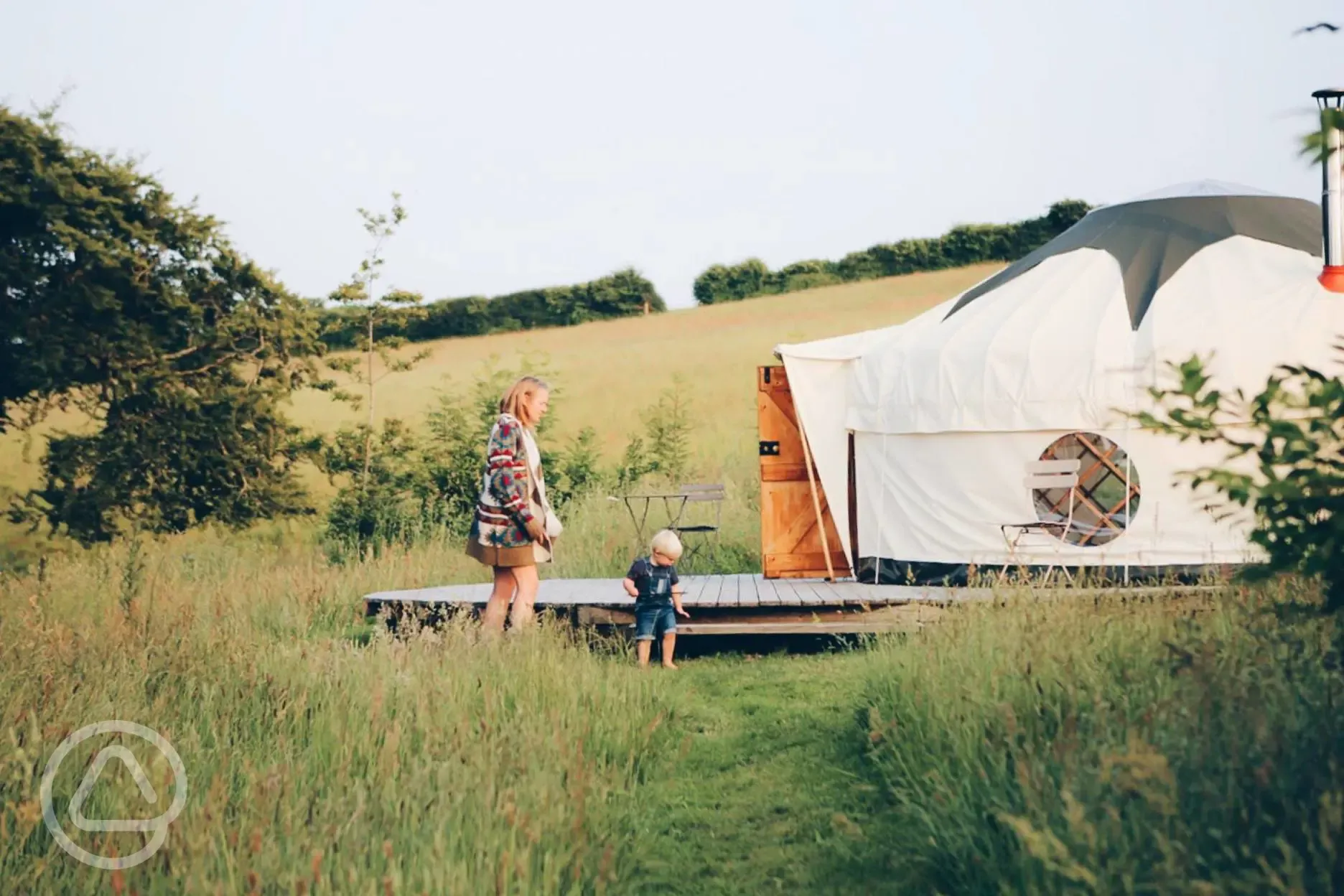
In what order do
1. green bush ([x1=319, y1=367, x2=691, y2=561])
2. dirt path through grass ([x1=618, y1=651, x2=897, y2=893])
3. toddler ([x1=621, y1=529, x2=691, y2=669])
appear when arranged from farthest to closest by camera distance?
green bush ([x1=319, y1=367, x2=691, y2=561])
toddler ([x1=621, y1=529, x2=691, y2=669])
dirt path through grass ([x1=618, y1=651, x2=897, y2=893])

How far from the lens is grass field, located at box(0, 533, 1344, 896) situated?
2.46 m

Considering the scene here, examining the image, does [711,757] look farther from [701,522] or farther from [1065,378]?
[701,522]

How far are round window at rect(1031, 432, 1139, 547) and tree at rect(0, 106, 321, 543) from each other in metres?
6.66

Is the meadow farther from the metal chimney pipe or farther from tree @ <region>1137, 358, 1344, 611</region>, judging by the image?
the metal chimney pipe

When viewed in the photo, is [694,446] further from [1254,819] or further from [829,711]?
[1254,819]

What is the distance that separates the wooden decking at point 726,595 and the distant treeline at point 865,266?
2786cm

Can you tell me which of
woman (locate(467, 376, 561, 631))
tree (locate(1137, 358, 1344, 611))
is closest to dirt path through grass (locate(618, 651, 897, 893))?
woman (locate(467, 376, 561, 631))

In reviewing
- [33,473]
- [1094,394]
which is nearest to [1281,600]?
[1094,394]

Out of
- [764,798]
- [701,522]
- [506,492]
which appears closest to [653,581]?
[506,492]

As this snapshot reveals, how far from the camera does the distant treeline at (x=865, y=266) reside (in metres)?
34.5

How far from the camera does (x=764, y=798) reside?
413cm

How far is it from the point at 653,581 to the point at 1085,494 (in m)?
4.91

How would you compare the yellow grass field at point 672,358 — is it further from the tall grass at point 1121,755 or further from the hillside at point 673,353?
the tall grass at point 1121,755

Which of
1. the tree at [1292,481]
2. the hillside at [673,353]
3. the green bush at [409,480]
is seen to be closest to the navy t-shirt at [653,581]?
the tree at [1292,481]
